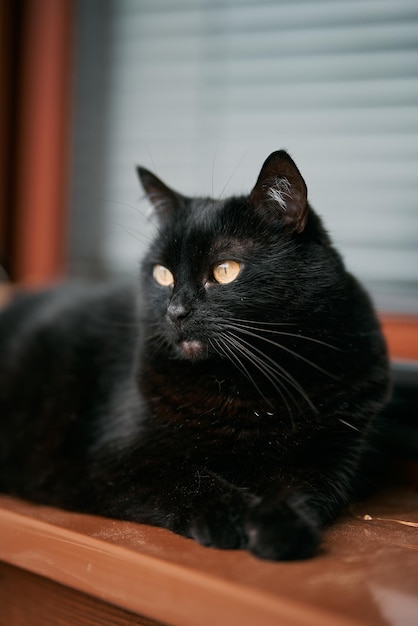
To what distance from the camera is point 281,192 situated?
876 mm

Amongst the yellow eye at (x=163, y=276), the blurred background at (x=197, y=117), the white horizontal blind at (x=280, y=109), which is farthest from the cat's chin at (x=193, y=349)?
the blurred background at (x=197, y=117)

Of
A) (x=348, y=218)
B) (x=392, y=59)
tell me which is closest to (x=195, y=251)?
(x=348, y=218)

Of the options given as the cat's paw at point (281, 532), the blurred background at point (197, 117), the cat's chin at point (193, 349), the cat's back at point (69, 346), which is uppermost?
the blurred background at point (197, 117)

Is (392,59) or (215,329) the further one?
(392,59)

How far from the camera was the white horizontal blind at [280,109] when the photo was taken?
1.50 meters

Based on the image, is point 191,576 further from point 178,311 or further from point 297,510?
point 178,311

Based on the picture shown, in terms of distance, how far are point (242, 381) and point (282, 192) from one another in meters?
0.29

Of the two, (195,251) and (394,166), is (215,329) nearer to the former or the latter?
(195,251)

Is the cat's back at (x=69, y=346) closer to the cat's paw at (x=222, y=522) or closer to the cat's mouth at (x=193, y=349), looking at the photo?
the cat's mouth at (x=193, y=349)

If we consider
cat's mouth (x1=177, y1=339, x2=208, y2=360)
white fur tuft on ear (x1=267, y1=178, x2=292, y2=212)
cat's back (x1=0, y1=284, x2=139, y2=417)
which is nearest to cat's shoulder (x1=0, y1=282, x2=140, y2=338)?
cat's back (x1=0, y1=284, x2=139, y2=417)

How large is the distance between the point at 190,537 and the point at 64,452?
370mm

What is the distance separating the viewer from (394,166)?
150cm

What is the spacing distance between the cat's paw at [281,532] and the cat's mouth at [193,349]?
0.24m

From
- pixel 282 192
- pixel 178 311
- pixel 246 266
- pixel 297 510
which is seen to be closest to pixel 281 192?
pixel 282 192
